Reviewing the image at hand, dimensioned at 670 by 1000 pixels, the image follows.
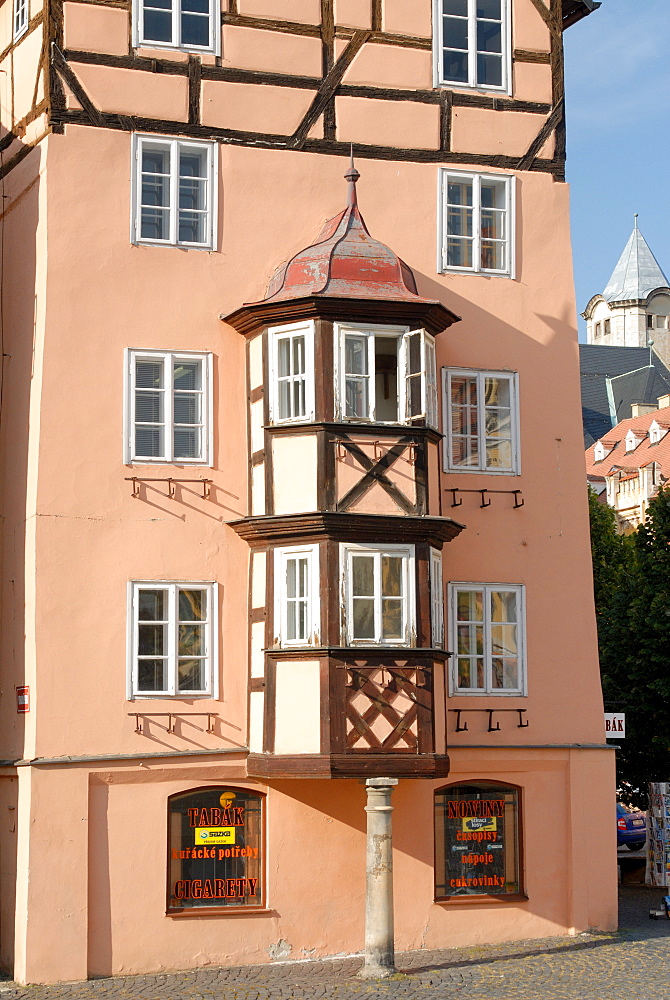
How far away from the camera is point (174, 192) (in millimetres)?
21203

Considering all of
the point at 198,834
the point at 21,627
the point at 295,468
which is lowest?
the point at 198,834

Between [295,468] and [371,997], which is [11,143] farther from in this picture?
[371,997]

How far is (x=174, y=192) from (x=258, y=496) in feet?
14.0

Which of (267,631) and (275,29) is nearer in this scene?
(267,631)

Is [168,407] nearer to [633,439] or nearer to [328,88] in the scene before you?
[328,88]

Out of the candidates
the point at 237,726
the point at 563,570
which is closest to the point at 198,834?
the point at 237,726

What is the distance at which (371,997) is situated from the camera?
706 inches

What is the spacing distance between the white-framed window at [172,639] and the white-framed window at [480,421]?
4.04 meters

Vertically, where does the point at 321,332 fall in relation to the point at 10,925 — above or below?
above

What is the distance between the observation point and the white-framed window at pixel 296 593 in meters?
20.0

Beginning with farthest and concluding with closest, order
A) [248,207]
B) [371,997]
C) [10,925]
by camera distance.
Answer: [248,207], [10,925], [371,997]

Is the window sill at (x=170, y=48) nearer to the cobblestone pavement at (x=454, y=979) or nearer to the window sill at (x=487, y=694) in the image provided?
the window sill at (x=487, y=694)

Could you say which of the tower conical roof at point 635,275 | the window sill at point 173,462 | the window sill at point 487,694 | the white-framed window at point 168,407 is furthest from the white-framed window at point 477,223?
the tower conical roof at point 635,275

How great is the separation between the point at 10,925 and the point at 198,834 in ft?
8.43
